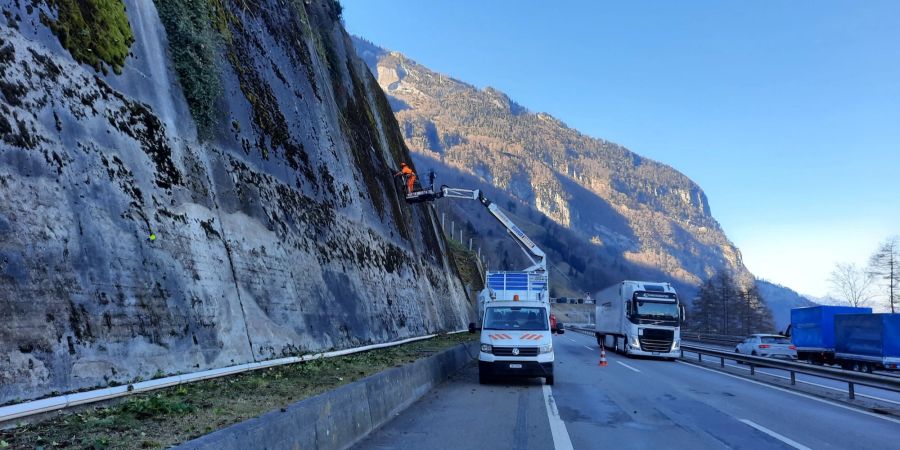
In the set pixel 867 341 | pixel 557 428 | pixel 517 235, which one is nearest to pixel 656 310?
pixel 867 341

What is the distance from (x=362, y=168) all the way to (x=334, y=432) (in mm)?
20696

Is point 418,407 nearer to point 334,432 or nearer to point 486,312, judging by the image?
point 334,432

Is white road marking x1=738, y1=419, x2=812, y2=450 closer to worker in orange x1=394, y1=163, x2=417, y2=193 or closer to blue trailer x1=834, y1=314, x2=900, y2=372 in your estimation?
blue trailer x1=834, y1=314, x2=900, y2=372

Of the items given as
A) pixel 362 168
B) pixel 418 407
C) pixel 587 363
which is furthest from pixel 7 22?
pixel 587 363

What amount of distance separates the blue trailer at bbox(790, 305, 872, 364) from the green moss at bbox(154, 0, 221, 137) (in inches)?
1195

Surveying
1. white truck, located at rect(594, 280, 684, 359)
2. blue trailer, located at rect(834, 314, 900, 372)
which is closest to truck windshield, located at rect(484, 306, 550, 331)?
white truck, located at rect(594, 280, 684, 359)

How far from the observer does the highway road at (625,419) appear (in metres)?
8.49

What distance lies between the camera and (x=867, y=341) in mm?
26406

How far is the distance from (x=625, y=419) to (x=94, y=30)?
11.5 m

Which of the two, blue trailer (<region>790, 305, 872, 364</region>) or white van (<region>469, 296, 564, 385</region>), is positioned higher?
white van (<region>469, 296, 564, 385</region>)

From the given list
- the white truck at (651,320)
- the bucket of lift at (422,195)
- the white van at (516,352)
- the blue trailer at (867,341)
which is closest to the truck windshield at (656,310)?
the white truck at (651,320)

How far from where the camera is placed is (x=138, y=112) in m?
11.1

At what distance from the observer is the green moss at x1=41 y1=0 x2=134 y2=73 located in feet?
31.4

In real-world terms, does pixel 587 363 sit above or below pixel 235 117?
below
